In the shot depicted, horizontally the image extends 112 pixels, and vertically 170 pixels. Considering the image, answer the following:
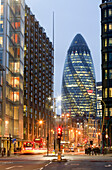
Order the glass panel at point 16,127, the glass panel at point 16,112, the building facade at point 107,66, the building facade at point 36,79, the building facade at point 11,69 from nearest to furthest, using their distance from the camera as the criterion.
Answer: the building facade at point 11,69 → the building facade at point 107,66 → the glass panel at point 16,127 → the glass panel at point 16,112 → the building facade at point 36,79

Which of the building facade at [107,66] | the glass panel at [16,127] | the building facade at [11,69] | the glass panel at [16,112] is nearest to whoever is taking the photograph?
the building facade at [11,69]

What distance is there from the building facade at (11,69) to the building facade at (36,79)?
128ft

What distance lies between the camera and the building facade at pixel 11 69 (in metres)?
90.8

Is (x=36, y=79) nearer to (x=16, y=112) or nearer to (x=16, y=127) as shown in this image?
(x=16, y=112)

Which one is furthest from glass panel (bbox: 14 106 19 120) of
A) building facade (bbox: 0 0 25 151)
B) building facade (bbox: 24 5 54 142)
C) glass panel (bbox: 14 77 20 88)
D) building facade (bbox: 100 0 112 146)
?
building facade (bbox: 24 5 54 142)

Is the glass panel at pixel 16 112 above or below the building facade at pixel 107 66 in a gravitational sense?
below

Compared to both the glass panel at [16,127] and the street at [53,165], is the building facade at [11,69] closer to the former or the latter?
the glass panel at [16,127]

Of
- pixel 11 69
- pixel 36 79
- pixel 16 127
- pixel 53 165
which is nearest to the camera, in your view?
pixel 53 165

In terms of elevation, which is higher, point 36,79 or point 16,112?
point 36,79

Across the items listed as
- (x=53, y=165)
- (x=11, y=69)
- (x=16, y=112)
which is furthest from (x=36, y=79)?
(x=53, y=165)

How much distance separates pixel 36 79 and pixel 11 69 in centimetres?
7139

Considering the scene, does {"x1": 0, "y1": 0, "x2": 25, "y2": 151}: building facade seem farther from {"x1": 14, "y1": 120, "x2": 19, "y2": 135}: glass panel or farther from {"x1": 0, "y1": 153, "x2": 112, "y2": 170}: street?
{"x1": 0, "y1": 153, "x2": 112, "y2": 170}: street

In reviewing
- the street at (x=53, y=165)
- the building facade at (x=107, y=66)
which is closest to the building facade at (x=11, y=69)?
the building facade at (x=107, y=66)

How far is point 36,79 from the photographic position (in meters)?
171
